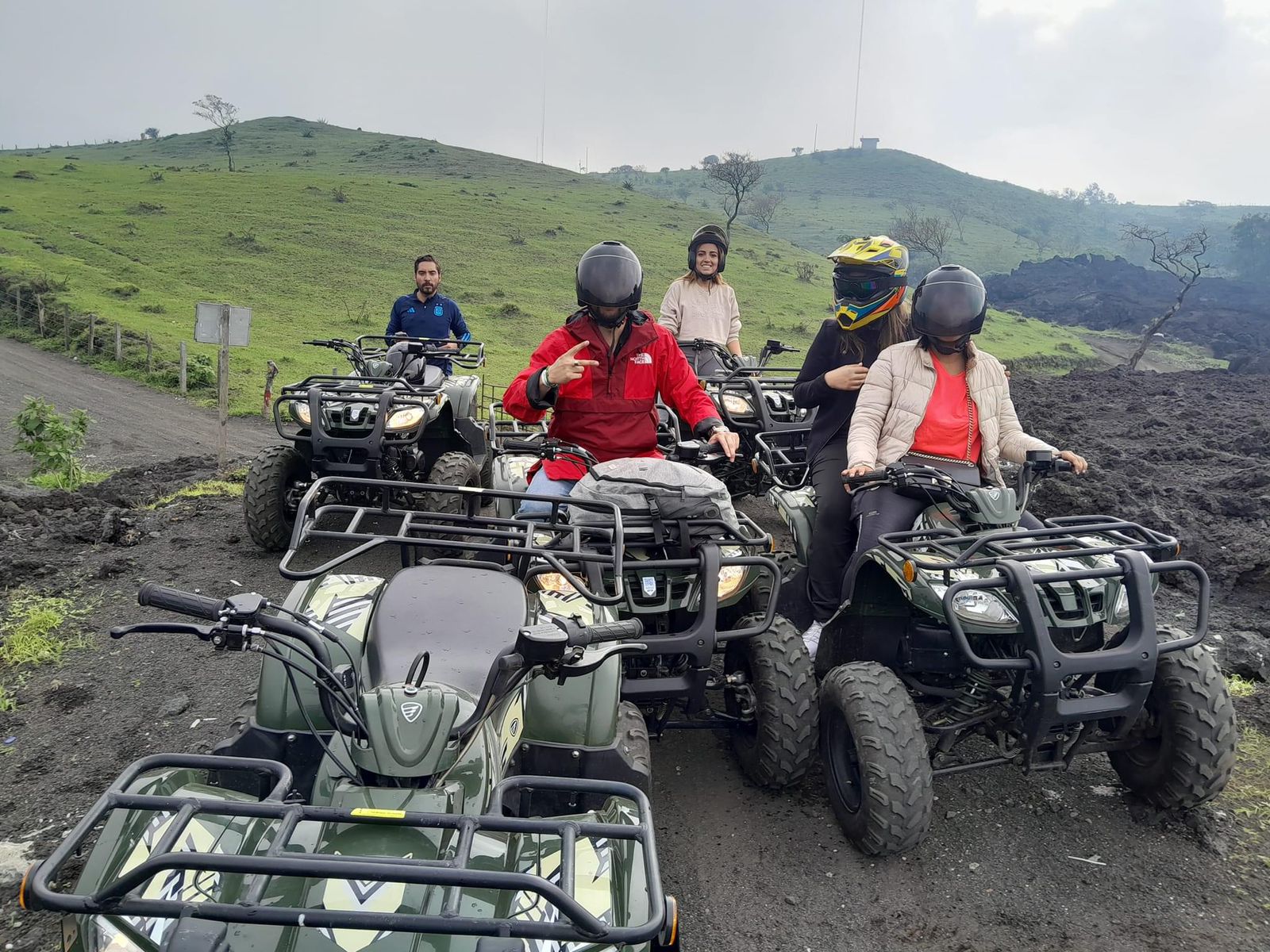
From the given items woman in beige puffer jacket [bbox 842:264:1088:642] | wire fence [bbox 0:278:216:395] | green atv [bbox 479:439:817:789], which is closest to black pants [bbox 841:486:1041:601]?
woman in beige puffer jacket [bbox 842:264:1088:642]

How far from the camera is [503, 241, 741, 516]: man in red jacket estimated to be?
180 inches

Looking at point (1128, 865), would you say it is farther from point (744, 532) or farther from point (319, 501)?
point (319, 501)

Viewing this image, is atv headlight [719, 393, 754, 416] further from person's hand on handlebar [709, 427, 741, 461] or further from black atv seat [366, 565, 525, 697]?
black atv seat [366, 565, 525, 697]

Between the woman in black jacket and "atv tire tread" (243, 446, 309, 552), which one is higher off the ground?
the woman in black jacket

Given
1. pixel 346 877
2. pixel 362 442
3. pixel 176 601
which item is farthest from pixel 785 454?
pixel 346 877

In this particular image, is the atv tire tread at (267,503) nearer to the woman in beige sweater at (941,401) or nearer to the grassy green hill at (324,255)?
the woman in beige sweater at (941,401)

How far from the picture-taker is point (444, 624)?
266cm

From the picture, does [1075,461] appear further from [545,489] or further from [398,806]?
[398,806]

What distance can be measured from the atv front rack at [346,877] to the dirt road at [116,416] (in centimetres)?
1013


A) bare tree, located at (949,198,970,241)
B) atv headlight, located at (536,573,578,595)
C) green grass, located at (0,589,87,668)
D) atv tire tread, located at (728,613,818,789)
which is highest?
bare tree, located at (949,198,970,241)

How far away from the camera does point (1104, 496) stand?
28.7 feet

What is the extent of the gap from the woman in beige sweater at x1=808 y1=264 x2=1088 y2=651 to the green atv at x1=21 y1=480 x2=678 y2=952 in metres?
2.14

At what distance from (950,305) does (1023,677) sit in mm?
1846

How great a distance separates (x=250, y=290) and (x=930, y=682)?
96.6ft
